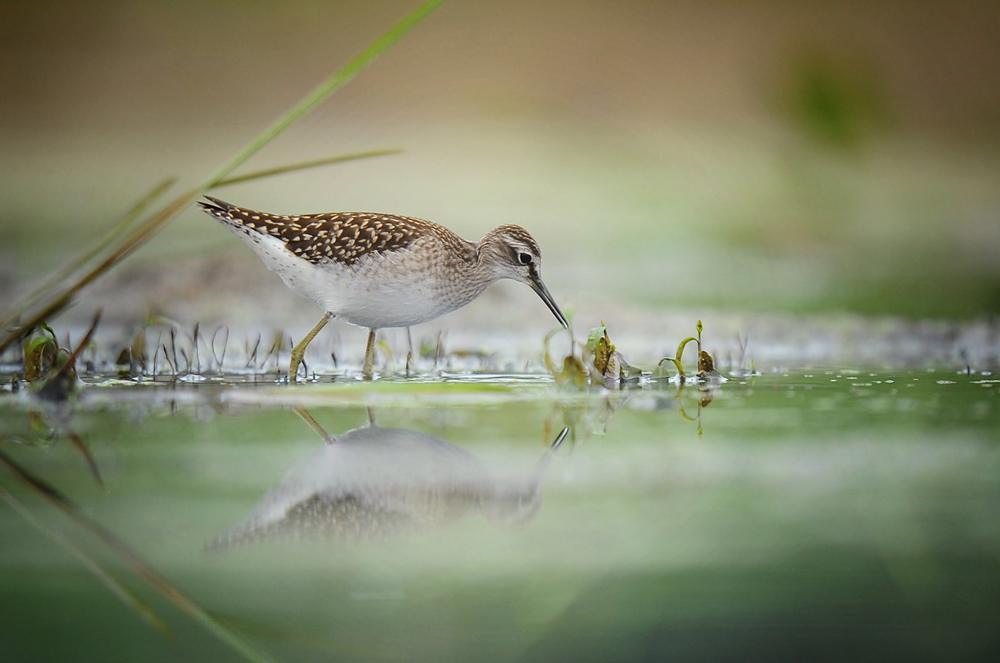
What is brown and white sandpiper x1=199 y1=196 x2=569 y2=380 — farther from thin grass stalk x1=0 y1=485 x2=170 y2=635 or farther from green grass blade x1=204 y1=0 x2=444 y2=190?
thin grass stalk x1=0 y1=485 x2=170 y2=635

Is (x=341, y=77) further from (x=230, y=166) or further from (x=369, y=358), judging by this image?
(x=369, y=358)

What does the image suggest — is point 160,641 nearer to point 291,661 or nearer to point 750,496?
point 291,661

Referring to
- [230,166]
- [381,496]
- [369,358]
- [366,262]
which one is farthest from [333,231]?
[381,496]

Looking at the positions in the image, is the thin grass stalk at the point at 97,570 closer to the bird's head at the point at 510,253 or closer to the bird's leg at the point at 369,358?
the bird's leg at the point at 369,358

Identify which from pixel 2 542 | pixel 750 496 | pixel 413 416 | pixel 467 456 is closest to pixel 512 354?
pixel 413 416

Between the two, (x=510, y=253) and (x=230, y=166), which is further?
(x=510, y=253)

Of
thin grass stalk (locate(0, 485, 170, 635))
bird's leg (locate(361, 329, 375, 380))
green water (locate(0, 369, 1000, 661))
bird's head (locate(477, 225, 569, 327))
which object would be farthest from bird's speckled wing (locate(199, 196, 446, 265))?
thin grass stalk (locate(0, 485, 170, 635))
